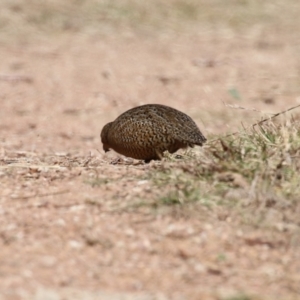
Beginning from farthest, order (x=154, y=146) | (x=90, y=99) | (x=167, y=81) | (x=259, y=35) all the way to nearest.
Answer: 1. (x=259, y=35)
2. (x=167, y=81)
3. (x=90, y=99)
4. (x=154, y=146)

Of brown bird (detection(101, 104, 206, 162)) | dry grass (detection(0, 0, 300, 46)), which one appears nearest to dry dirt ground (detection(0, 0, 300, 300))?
brown bird (detection(101, 104, 206, 162))

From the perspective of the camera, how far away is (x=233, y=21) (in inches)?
571

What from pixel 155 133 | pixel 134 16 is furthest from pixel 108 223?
pixel 134 16

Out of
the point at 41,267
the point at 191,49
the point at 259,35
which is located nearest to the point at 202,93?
the point at 191,49

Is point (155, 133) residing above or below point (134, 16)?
above

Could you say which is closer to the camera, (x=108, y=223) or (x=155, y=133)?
(x=108, y=223)

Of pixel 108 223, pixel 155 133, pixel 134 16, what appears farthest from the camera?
pixel 134 16

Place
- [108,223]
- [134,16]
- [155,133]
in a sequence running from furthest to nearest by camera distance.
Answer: [134,16] < [155,133] < [108,223]

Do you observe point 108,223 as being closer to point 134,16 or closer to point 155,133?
point 155,133

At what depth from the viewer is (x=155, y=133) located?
632cm

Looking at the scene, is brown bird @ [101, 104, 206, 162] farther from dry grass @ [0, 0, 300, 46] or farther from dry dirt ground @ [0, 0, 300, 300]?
dry grass @ [0, 0, 300, 46]

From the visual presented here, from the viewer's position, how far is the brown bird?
20.6 feet

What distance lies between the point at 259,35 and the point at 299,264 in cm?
1010

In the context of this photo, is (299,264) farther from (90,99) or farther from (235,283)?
(90,99)
